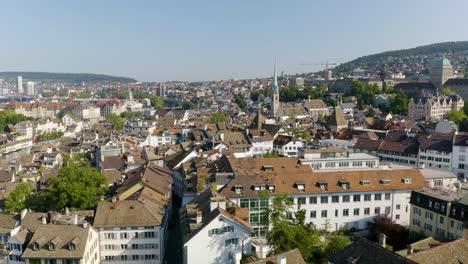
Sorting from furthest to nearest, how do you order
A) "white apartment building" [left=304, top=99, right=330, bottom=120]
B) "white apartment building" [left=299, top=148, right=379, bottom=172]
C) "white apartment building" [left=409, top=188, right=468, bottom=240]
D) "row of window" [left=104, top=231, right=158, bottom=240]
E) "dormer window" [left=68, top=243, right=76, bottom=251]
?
1. "white apartment building" [left=304, top=99, right=330, bottom=120]
2. "white apartment building" [left=299, top=148, right=379, bottom=172]
3. "row of window" [left=104, top=231, right=158, bottom=240]
4. "white apartment building" [left=409, top=188, right=468, bottom=240]
5. "dormer window" [left=68, top=243, right=76, bottom=251]

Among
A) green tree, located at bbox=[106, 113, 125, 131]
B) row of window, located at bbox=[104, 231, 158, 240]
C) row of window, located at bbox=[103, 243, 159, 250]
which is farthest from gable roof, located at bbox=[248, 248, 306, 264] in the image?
green tree, located at bbox=[106, 113, 125, 131]

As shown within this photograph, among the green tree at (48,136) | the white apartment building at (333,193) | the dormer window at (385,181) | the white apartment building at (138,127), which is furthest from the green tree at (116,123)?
the dormer window at (385,181)

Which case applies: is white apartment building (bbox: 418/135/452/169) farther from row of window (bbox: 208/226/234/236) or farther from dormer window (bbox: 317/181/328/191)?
row of window (bbox: 208/226/234/236)

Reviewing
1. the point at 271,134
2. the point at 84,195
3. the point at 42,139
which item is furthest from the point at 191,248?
the point at 42,139

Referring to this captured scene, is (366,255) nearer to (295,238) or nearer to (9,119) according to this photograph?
(295,238)

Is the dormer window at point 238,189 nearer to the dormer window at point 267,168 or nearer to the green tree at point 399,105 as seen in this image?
the dormer window at point 267,168

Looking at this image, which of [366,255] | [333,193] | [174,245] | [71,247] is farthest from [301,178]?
[71,247]

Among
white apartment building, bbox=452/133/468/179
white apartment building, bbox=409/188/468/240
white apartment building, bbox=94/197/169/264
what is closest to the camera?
white apartment building, bbox=409/188/468/240
